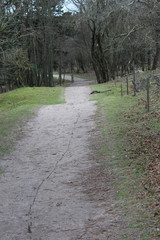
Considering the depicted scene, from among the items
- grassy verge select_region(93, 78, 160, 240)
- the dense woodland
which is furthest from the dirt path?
the dense woodland

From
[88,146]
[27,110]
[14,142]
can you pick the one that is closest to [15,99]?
[27,110]

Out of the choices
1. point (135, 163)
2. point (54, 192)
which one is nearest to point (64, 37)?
point (135, 163)

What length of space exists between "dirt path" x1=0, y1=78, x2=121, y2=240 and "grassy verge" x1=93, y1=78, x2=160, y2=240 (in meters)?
0.30

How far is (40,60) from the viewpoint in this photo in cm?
3606

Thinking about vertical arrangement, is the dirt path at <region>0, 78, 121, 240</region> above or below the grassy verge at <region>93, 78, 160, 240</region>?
below

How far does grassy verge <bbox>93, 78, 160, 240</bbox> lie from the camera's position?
4.05m

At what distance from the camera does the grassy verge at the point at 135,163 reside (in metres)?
4.05

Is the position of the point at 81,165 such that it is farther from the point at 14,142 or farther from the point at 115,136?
the point at 14,142

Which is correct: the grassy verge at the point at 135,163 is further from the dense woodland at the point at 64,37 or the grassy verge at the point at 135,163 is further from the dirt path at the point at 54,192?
the dense woodland at the point at 64,37

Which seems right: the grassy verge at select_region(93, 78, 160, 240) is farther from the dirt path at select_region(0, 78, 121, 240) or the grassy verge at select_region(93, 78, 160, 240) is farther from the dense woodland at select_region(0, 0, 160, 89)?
the dense woodland at select_region(0, 0, 160, 89)

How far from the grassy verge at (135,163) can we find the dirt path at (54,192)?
30 centimetres

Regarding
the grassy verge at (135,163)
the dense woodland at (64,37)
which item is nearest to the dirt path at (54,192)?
the grassy verge at (135,163)

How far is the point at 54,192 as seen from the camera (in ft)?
17.7

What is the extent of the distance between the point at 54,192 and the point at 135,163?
192cm
